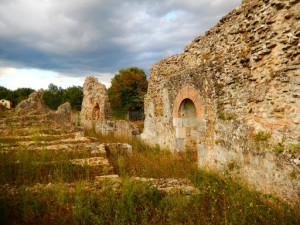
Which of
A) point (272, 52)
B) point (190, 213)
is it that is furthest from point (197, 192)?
point (272, 52)

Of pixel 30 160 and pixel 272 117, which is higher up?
pixel 272 117

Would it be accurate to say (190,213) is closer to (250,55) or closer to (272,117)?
(272,117)

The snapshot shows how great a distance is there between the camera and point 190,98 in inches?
302

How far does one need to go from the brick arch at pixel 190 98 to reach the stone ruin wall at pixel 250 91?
3cm

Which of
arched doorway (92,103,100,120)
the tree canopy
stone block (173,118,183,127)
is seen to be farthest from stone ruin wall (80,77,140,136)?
the tree canopy

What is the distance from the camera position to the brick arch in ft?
23.1

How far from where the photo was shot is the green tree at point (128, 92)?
34.8 meters

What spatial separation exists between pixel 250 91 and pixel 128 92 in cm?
3127

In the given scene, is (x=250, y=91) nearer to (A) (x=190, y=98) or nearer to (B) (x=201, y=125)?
(B) (x=201, y=125)

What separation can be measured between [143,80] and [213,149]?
3190 cm

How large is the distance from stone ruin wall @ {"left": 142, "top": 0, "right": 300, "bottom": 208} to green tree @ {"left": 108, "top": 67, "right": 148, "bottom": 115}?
1054 inches

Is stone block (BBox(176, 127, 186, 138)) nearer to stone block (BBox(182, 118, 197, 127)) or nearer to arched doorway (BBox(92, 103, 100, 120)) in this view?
stone block (BBox(182, 118, 197, 127))

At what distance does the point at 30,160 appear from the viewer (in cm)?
554

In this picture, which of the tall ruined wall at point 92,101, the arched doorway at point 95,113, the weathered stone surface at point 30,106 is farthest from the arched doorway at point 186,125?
the arched doorway at point 95,113
